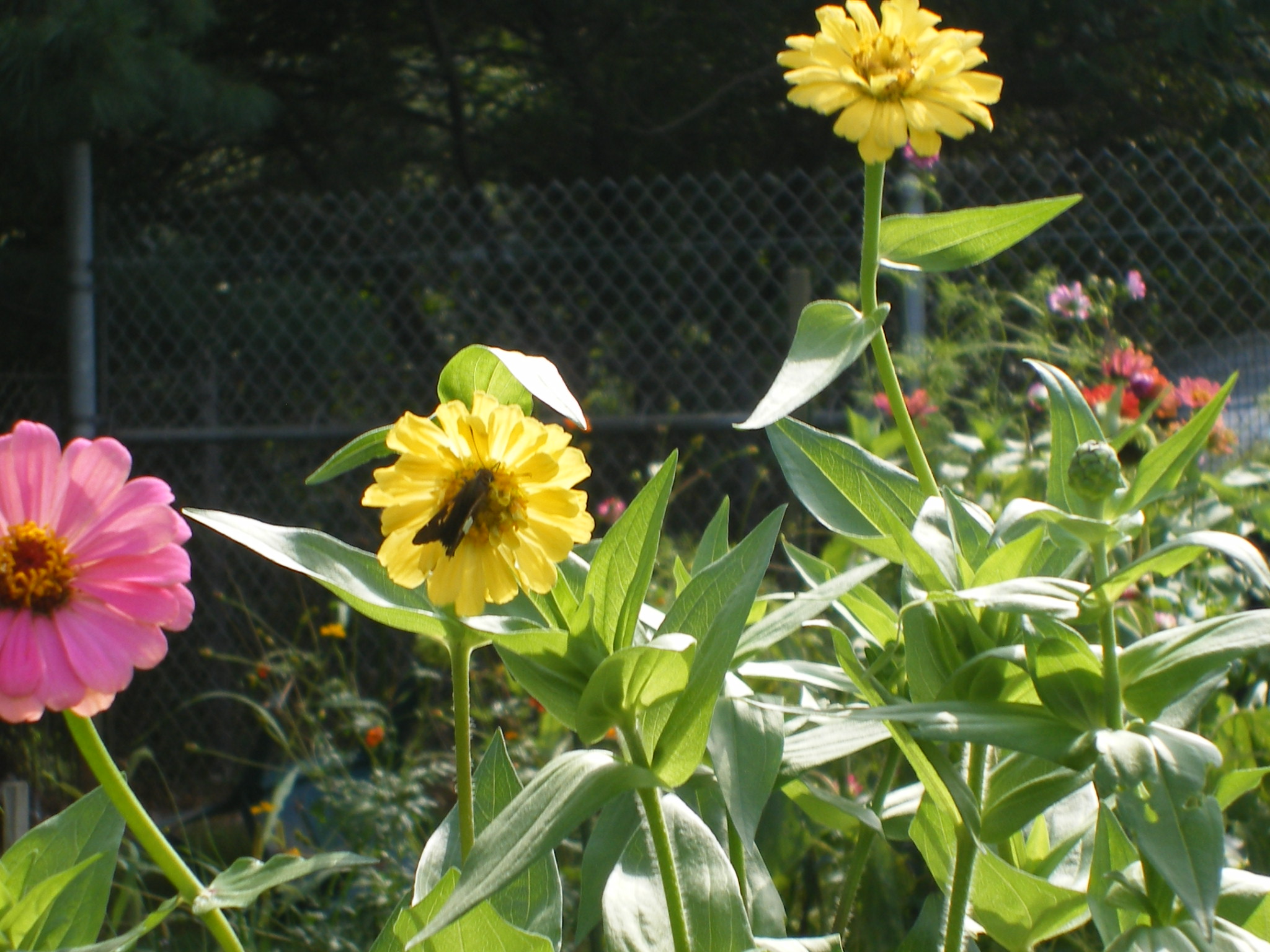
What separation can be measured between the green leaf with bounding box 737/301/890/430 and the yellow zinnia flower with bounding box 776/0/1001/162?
81mm

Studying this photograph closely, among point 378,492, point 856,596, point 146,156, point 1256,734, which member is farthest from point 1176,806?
point 146,156

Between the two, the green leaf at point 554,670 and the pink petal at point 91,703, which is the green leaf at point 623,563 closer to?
the green leaf at point 554,670

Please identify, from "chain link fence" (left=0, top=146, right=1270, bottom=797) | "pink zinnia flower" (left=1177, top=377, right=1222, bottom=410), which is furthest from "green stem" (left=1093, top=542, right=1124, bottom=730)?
"chain link fence" (left=0, top=146, right=1270, bottom=797)

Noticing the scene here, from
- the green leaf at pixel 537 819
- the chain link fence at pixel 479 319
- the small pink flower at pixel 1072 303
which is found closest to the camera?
the green leaf at pixel 537 819

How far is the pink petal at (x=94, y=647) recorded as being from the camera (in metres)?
0.33

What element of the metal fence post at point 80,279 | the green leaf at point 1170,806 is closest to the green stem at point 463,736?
the green leaf at point 1170,806

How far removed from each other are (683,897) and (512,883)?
0.06 m

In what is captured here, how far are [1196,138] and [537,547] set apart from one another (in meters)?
4.46

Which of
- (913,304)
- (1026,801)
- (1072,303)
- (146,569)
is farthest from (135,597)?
(913,304)

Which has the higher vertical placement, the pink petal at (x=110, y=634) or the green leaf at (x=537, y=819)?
the pink petal at (x=110, y=634)

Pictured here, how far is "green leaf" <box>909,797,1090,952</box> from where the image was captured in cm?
45

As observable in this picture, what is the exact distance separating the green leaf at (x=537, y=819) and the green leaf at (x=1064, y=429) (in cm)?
23

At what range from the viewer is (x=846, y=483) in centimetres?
48

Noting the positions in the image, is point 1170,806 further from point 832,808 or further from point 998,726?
point 832,808
